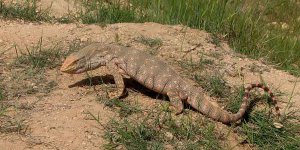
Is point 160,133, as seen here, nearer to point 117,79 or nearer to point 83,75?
point 117,79

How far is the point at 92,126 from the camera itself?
5.13 metres

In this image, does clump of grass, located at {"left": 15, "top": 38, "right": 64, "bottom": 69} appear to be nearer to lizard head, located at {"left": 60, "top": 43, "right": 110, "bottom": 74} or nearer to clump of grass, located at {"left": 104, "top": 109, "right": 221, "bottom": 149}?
lizard head, located at {"left": 60, "top": 43, "right": 110, "bottom": 74}

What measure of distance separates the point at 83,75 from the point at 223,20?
2.40 m

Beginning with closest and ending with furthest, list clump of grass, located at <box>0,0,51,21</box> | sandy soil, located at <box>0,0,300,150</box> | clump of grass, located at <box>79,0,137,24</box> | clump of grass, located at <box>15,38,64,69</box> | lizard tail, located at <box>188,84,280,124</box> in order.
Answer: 1. sandy soil, located at <box>0,0,300,150</box>
2. lizard tail, located at <box>188,84,280,124</box>
3. clump of grass, located at <box>15,38,64,69</box>
4. clump of grass, located at <box>0,0,51,21</box>
5. clump of grass, located at <box>79,0,137,24</box>

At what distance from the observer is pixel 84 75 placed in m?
6.20

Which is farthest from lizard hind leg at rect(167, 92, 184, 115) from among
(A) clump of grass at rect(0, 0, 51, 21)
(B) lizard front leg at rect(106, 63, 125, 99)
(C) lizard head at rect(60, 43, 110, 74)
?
(A) clump of grass at rect(0, 0, 51, 21)

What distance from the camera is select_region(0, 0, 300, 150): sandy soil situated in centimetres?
493

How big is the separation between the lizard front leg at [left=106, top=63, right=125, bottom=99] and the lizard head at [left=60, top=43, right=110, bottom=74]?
0.35ft

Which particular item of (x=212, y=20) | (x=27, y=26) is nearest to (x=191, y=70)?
(x=212, y=20)

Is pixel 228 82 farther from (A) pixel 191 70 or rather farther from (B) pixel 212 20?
(B) pixel 212 20

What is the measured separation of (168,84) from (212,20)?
2.22 meters

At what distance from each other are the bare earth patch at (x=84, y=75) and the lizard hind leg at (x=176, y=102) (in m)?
0.20

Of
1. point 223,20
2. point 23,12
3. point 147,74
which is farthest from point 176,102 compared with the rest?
point 23,12

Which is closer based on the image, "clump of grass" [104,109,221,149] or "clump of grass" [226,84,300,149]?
"clump of grass" [104,109,221,149]
